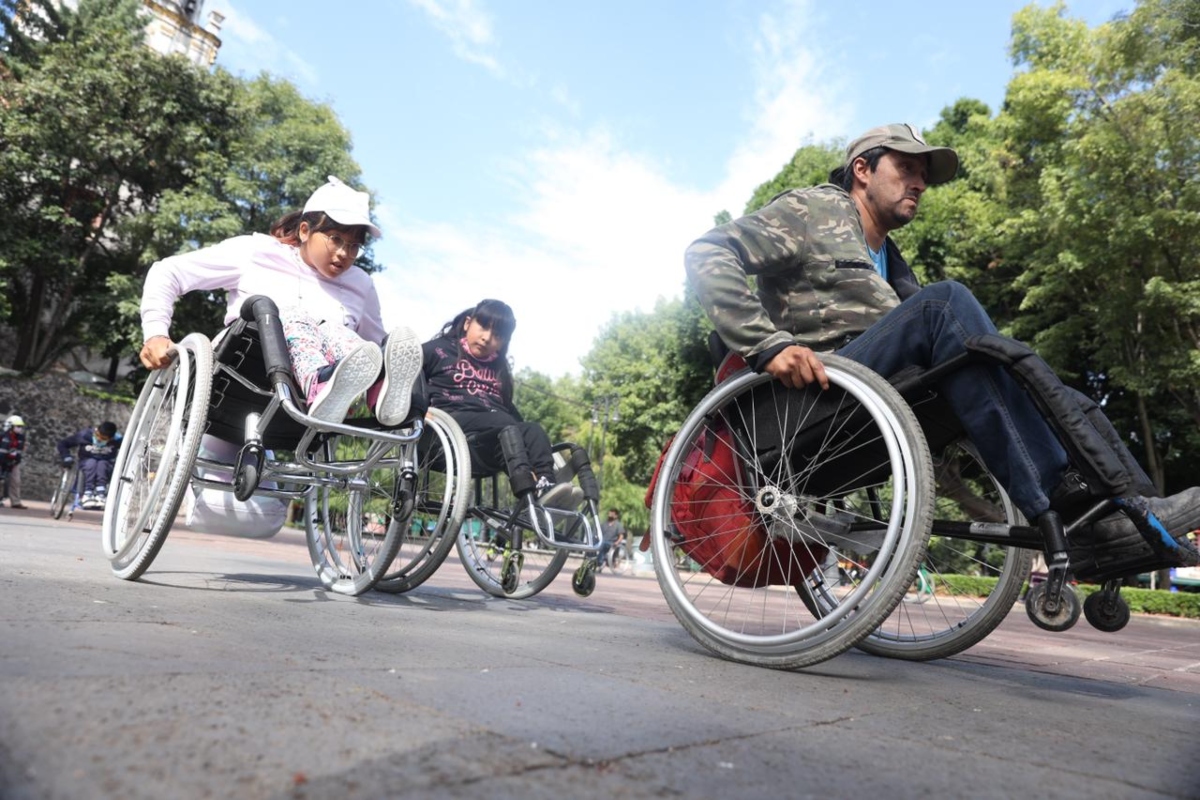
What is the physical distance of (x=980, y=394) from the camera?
2.38 meters

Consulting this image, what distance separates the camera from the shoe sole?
3.32 m

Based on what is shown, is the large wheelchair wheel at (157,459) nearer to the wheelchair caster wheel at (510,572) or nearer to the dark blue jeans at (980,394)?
the wheelchair caster wheel at (510,572)

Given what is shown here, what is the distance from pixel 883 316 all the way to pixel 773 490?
68 centimetres

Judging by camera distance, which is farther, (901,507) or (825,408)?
(825,408)

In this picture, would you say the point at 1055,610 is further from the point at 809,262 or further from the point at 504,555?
the point at 504,555

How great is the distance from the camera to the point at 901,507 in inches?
86.5

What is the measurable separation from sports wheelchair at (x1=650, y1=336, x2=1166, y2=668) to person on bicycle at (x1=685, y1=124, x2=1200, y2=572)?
0.06 meters

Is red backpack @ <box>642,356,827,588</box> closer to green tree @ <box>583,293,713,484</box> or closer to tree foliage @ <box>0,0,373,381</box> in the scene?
green tree @ <box>583,293,713,484</box>

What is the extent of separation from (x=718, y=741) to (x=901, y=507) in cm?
102

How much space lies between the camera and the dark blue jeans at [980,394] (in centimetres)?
231

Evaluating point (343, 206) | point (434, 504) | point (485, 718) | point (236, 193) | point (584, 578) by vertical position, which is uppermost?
point (236, 193)

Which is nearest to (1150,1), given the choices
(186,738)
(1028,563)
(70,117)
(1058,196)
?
(1058,196)

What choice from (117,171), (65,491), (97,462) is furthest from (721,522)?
(117,171)

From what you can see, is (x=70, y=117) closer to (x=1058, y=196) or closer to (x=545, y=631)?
(x=1058, y=196)
